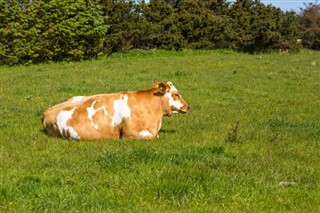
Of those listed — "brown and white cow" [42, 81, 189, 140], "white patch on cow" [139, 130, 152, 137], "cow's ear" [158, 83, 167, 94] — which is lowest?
"white patch on cow" [139, 130, 152, 137]

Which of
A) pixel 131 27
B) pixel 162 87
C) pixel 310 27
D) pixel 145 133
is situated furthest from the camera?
pixel 310 27

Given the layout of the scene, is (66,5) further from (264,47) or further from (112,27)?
(264,47)

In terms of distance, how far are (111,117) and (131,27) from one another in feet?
109

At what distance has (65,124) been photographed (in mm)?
9633

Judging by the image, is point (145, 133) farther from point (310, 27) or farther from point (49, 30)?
point (310, 27)

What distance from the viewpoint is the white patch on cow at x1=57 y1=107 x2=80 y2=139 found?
31.3 ft

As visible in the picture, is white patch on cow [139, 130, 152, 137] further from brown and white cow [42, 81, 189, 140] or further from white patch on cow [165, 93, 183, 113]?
white patch on cow [165, 93, 183, 113]

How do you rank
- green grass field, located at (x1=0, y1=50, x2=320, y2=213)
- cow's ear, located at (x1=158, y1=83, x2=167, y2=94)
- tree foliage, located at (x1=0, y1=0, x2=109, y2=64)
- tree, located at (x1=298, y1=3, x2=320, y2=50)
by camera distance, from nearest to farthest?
green grass field, located at (x1=0, y1=50, x2=320, y2=213) → cow's ear, located at (x1=158, y1=83, x2=167, y2=94) → tree foliage, located at (x1=0, y1=0, x2=109, y2=64) → tree, located at (x1=298, y1=3, x2=320, y2=50)

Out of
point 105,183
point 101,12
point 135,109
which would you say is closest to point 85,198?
point 105,183

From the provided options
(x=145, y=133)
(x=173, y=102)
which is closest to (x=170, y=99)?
(x=173, y=102)

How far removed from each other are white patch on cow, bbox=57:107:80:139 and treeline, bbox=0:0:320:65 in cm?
2450

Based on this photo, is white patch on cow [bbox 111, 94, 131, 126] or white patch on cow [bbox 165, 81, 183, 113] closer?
white patch on cow [bbox 111, 94, 131, 126]

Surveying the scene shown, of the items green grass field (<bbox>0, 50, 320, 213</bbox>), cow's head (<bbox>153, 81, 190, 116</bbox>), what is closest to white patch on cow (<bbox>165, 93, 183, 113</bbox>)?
cow's head (<bbox>153, 81, 190, 116</bbox>)

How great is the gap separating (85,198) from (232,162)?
2739 millimetres
